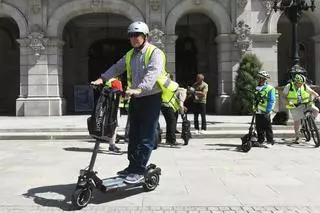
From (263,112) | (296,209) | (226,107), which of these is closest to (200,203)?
(296,209)

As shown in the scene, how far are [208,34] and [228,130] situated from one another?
13495 mm

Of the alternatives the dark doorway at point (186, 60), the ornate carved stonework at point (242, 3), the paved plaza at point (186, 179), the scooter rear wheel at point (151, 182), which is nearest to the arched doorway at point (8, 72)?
the dark doorway at point (186, 60)

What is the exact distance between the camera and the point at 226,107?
22422 millimetres

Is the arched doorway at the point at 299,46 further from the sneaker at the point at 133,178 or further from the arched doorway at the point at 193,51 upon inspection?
the sneaker at the point at 133,178

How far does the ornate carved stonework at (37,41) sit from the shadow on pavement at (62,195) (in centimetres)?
1561

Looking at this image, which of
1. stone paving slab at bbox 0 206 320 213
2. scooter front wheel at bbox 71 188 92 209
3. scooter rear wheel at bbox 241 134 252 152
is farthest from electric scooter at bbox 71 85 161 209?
scooter rear wheel at bbox 241 134 252 152

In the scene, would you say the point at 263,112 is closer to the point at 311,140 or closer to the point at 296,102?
the point at 296,102

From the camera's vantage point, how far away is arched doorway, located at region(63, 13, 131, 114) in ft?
90.3

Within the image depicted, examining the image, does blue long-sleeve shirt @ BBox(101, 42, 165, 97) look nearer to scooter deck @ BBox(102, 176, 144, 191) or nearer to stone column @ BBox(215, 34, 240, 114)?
scooter deck @ BBox(102, 176, 144, 191)

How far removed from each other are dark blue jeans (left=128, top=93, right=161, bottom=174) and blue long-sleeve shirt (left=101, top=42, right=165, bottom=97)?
0.46ft

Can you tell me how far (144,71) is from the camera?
649 centimetres

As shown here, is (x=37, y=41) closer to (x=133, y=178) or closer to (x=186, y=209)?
(x=133, y=178)

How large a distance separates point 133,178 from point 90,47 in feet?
74.3

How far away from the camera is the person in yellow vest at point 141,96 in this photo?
6.41m
